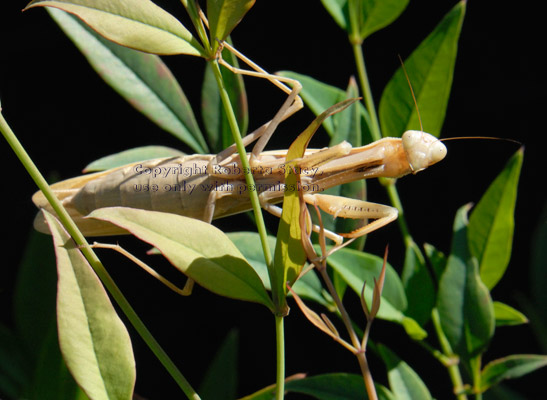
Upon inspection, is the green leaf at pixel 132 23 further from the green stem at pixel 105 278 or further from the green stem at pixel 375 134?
the green stem at pixel 375 134

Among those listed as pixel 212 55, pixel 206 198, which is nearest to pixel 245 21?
pixel 206 198

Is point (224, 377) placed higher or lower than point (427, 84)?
lower

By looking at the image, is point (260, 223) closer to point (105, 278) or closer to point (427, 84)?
point (105, 278)

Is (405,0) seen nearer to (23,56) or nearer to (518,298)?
(518,298)

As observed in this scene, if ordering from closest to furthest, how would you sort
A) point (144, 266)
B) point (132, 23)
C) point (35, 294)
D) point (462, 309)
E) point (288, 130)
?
point (132, 23), point (144, 266), point (462, 309), point (35, 294), point (288, 130)

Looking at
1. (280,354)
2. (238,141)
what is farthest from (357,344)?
(238,141)

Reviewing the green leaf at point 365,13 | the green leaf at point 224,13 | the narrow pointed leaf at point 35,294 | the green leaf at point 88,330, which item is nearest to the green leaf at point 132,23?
the green leaf at point 224,13

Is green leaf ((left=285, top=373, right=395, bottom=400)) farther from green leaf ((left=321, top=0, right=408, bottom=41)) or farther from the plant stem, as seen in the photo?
green leaf ((left=321, top=0, right=408, bottom=41))
